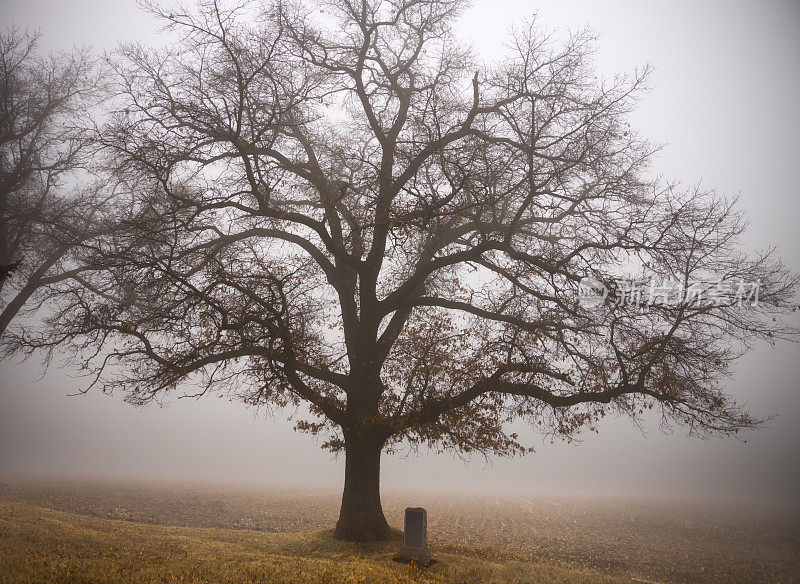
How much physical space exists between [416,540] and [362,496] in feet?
8.47

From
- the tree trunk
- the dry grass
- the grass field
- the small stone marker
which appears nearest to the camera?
the dry grass

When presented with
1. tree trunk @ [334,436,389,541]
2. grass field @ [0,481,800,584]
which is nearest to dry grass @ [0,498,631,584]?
grass field @ [0,481,800,584]

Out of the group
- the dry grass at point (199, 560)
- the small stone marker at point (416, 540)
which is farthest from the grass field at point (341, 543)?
the small stone marker at point (416, 540)

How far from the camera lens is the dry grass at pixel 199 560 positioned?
6512 mm

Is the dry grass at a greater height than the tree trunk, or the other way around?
the tree trunk

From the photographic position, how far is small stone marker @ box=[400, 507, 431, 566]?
9031 mm

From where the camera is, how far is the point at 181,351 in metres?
10.5

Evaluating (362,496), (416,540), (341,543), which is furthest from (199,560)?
(362,496)

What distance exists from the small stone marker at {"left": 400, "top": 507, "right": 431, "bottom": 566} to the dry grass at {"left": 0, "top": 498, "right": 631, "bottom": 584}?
0.32 metres

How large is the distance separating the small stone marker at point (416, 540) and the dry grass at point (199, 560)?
1.04ft

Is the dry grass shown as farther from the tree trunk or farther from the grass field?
the tree trunk

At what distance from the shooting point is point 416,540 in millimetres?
9219

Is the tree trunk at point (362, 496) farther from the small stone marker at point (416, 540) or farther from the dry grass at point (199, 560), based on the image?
the small stone marker at point (416, 540)

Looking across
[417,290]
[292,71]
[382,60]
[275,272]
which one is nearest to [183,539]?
[275,272]
